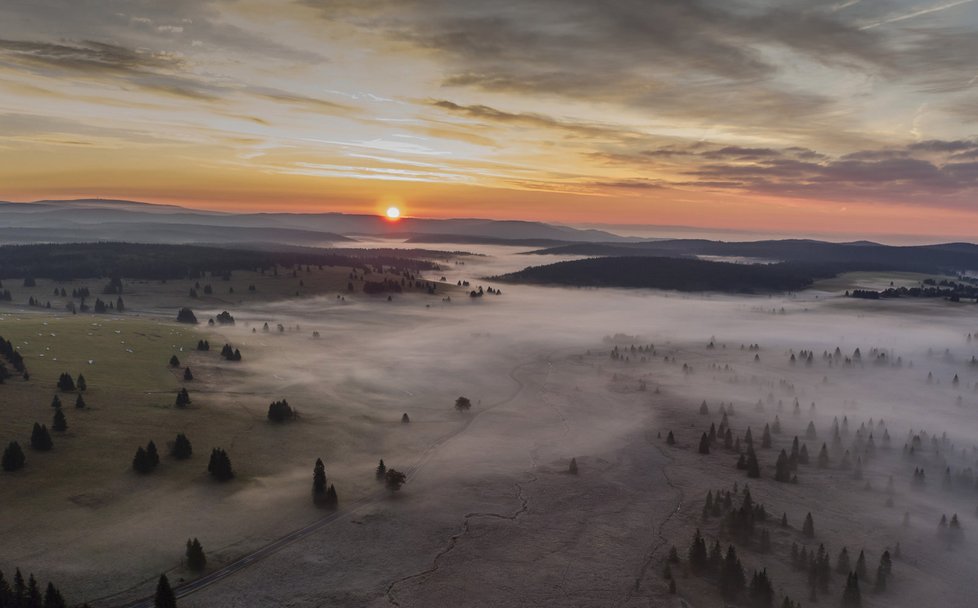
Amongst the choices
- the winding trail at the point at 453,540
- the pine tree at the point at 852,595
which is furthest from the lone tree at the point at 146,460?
the pine tree at the point at 852,595

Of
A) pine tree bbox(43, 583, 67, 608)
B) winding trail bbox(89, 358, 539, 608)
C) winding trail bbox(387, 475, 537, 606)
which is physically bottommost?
winding trail bbox(387, 475, 537, 606)

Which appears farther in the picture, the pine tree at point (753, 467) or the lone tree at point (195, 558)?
the pine tree at point (753, 467)

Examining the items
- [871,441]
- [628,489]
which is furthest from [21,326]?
[871,441]

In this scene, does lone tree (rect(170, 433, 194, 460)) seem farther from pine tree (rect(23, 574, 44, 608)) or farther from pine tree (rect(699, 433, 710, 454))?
pine tree (rect(699, 433, 710, 454))

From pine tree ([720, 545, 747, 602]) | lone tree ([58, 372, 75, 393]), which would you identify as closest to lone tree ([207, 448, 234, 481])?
lone tree ([58, 372, 75, 393])

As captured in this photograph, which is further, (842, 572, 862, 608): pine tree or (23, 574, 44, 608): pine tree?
(842, 572, 862, 608): pine tree

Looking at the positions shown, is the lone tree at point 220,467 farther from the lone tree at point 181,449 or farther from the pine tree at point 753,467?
the pine tree at point 753,467
